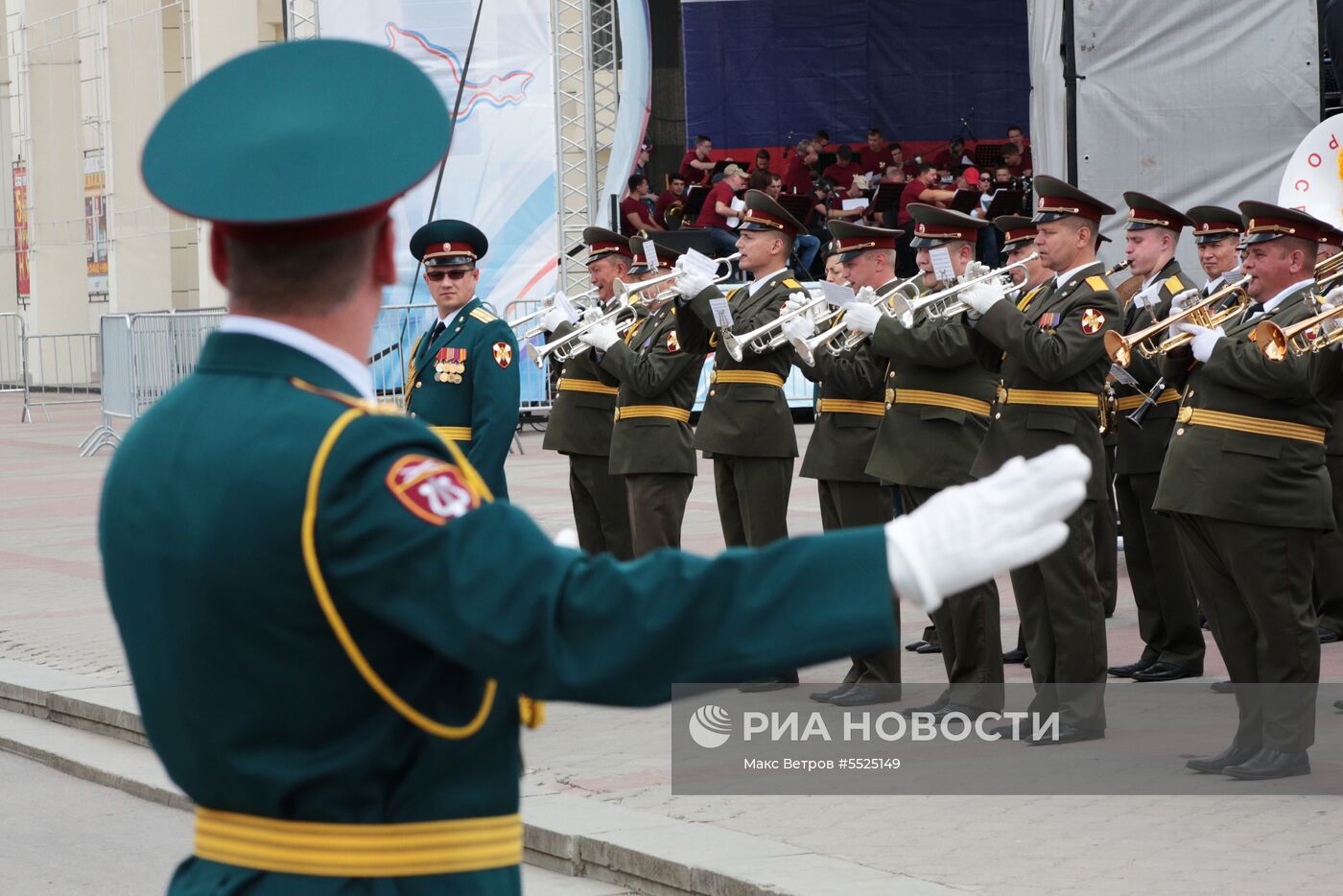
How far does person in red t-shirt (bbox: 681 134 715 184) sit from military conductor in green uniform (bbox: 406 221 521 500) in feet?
51.9

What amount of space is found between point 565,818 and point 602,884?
1.18ft

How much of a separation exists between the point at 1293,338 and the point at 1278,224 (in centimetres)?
50

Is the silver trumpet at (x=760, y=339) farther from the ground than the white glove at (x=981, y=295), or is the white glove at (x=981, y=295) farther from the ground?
the white glove at (x=981, y=295)

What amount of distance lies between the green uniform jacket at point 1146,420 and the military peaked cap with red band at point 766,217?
1.65 metres

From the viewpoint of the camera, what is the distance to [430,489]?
1.95m

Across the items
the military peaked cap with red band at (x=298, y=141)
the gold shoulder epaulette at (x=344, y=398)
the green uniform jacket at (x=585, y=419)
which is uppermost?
the military peaked cap with red band at (x=298, y=141)

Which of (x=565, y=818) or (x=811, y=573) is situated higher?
(x=811, y=573)

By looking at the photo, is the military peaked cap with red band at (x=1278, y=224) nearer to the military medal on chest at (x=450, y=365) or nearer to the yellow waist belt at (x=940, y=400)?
the yellow waist belt at (x=940, y=400)

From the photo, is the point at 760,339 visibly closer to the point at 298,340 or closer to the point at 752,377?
the point at 752,377

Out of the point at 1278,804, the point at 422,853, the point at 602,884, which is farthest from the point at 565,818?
the point at 422,853

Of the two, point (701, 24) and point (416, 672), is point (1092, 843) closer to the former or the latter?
point (416, 672)

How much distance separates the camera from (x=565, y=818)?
616 centimetres

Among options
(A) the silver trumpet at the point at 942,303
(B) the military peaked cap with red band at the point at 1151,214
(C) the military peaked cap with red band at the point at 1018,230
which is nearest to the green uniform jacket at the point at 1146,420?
(B) the military peaked cap with red band at the point at 1151,214

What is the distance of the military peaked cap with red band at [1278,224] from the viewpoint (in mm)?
6602
